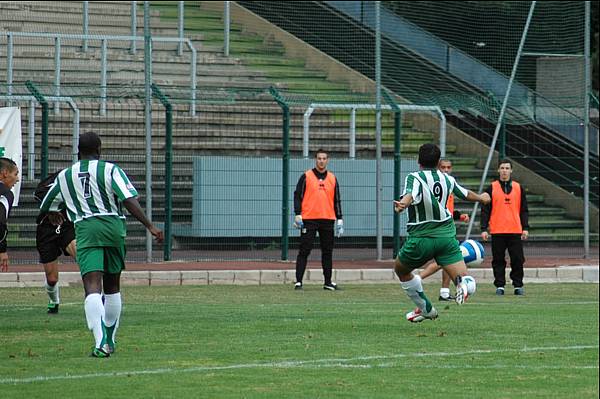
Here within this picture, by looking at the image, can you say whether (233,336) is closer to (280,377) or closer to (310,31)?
(280,377)

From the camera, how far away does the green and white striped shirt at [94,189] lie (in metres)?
11.5

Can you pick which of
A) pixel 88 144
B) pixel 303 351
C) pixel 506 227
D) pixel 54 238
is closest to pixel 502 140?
pixel 506 227

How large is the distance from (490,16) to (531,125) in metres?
2.89

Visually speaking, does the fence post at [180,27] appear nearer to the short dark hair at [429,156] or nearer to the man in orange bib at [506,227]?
the man in orange bib at [506,227]

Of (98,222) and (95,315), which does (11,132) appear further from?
(95,315)

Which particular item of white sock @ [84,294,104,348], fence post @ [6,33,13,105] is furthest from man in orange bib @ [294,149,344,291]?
white sock @ [84,294,104,348]

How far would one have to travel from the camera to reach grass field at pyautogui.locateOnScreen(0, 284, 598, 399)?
9.56 metres

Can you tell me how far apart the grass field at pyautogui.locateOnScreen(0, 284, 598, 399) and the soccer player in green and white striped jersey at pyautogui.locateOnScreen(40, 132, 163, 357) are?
37cm

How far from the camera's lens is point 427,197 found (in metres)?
13.7

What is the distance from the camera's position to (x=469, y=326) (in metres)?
13.8

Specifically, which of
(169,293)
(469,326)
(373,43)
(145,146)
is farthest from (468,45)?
(469,326)

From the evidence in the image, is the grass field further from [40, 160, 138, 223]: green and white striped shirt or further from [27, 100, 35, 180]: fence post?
[27, 100, 35, 180]: fence post

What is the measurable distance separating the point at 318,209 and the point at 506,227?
115 inches

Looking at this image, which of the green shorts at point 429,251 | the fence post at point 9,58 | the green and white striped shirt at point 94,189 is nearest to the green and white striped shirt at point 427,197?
the green shorts at point 429,251
